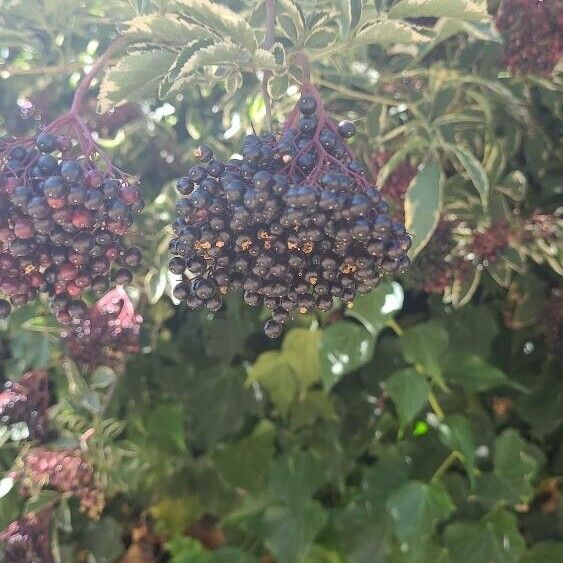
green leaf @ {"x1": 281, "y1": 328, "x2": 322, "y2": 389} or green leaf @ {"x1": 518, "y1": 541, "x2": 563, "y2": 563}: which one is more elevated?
green leaf @ {"x1": 281, "y1": 328, "x2": 322, "y2": 389}

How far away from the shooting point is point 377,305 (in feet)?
3.28

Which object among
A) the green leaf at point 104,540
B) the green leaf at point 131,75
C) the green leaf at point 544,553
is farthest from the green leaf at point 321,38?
the green leaf at point 104,540

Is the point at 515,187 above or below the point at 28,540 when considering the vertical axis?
above

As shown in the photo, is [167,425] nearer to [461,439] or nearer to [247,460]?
[247,460]

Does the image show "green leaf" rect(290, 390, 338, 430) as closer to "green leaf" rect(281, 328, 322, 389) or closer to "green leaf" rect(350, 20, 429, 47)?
"green leaf" rect(281, 328, 322, 389)

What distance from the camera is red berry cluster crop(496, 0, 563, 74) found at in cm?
101

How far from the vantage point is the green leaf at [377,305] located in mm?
987

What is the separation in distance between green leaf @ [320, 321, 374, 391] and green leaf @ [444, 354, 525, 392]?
0.59ft

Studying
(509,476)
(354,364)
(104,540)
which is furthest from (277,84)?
(104,540)

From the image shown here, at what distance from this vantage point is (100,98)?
673 mm

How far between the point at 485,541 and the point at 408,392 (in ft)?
0.84

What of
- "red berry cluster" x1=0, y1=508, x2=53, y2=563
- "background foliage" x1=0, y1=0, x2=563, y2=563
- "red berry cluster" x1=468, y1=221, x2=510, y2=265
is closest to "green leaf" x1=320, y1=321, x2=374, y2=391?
"background foliage" x1=0, y1=0, x2=563, y2=563

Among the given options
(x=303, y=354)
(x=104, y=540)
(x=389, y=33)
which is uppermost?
(x=389, y=33)

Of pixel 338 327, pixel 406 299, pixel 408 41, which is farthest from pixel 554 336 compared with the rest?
pixel 408 41
